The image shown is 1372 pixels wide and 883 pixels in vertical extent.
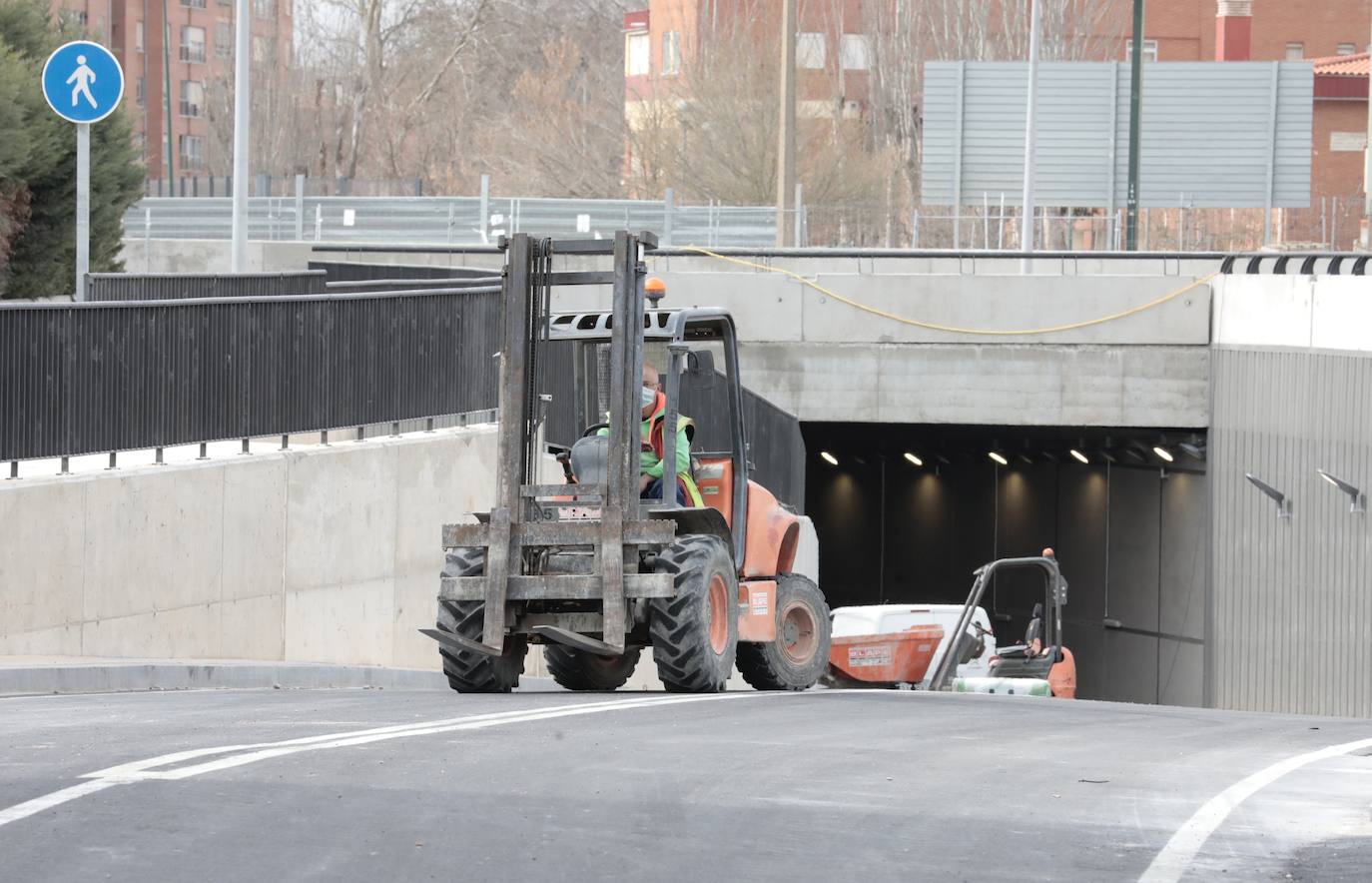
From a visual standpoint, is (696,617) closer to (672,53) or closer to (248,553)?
(248,553)

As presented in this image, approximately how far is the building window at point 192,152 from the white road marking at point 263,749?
109342mm

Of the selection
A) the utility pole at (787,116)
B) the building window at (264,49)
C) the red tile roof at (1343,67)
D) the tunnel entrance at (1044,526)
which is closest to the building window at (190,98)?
the building window at (264,49)

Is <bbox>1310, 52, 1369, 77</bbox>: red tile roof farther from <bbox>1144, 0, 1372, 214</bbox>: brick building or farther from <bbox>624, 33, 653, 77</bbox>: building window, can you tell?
<bbox>624, 33, 653, 77</bbox>: building window

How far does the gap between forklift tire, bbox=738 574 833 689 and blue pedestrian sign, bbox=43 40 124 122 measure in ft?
22.8

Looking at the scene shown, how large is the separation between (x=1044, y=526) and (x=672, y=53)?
36.7 metres

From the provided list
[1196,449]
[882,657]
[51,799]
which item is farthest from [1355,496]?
A: [51,799]

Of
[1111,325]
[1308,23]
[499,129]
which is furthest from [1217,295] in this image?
[1308,23]

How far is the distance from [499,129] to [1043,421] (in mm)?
45028

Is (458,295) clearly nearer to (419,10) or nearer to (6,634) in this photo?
(6,634)

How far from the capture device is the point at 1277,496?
29719mm

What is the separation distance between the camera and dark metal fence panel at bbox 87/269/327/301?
2433 centimetres

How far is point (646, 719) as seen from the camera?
36.4 ft

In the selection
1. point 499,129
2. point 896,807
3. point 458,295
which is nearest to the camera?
point 896,807

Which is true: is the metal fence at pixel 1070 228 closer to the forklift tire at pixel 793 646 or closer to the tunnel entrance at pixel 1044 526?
the tunnel entrance at pixel 1044 526
